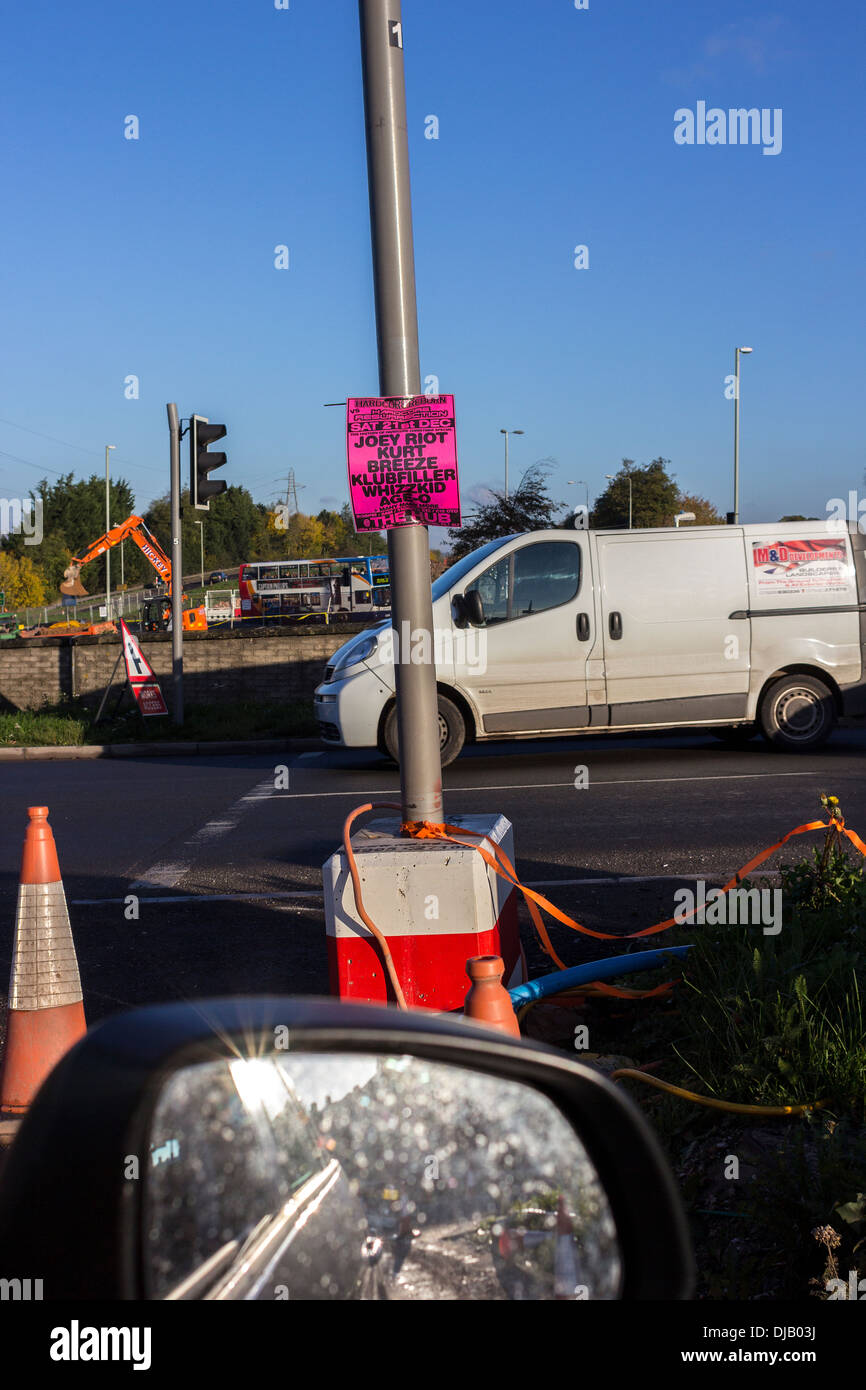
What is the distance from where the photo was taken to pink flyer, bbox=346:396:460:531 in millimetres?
4355

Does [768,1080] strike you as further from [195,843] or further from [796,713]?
[796,713]

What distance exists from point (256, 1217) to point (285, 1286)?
0.22ft

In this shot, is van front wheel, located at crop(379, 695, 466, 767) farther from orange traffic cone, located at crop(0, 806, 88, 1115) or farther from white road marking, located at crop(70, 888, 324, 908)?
orange traffic cone, located at crop(0, 806, 88, 1115)

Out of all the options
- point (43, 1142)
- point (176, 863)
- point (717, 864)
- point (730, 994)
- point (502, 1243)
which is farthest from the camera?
point (176, 863)

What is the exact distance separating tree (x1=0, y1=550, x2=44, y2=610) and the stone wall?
182 ft

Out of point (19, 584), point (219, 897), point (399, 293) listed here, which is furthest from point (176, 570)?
point (19, 584)

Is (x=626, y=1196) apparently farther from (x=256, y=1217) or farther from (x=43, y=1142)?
(x=43, y=1142)

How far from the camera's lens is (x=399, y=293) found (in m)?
4.38

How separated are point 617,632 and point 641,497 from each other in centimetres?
3490

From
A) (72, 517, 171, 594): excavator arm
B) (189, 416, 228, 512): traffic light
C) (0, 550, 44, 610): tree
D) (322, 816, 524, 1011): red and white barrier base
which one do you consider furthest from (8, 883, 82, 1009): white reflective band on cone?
(0, 550, 44, 610): tree

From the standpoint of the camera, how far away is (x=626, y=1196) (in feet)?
4.06

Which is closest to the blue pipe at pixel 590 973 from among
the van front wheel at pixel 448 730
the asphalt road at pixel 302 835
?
the asphalt road at pixel 302 835

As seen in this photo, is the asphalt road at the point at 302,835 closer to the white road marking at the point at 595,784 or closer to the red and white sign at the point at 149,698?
the white road marking at the point at 595,784
